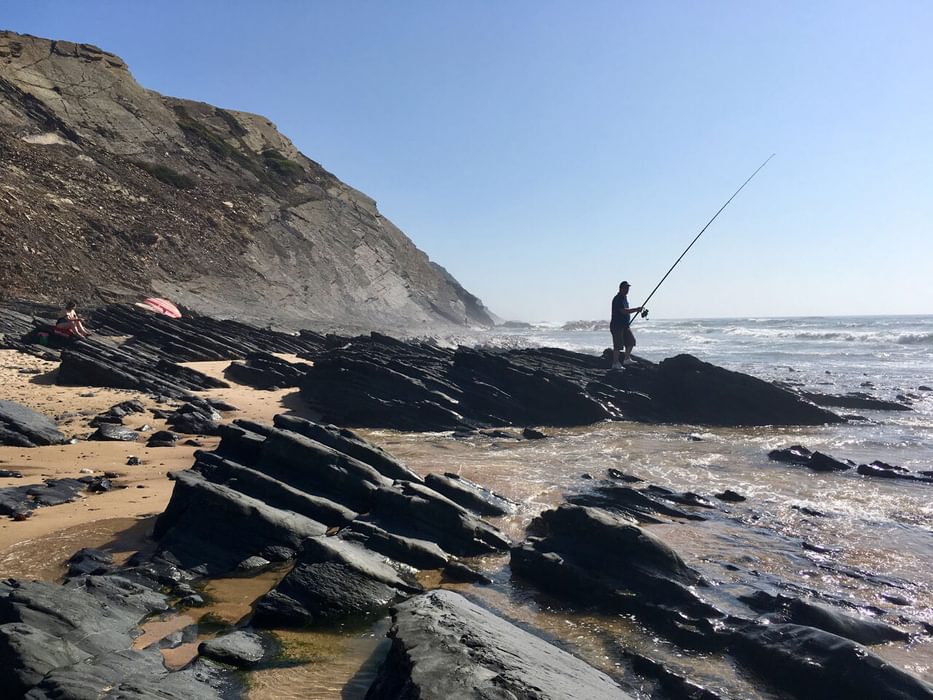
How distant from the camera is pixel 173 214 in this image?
43781mm

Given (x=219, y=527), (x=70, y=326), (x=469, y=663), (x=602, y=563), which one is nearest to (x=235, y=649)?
(x=469, y=663)

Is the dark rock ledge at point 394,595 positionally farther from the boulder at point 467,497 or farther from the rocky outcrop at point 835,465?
the rocky outcrop at point 835,465

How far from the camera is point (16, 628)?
4.34 meters

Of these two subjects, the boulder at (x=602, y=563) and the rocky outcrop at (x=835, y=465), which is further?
the rocky outcrop at (x=835, y=465)

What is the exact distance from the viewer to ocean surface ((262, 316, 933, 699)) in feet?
18.1

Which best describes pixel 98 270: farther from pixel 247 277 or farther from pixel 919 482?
pixel 919 482

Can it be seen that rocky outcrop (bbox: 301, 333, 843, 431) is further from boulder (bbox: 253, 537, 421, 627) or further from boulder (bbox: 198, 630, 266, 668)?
boulder (bbox: 198, 630, 266, 668)

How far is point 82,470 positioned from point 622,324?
15.6 m

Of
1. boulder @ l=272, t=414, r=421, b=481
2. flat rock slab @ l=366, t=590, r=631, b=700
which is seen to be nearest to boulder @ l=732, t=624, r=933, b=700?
flat rock slab @ l=366, t=590, r=631, b=700

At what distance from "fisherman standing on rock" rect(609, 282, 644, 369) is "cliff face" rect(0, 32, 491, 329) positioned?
22475mm

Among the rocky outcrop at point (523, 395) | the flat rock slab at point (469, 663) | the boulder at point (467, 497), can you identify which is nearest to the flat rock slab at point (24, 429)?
the boulder at point (467, 497)

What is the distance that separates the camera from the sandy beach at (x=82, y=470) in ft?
23.0

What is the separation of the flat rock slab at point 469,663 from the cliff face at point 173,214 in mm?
31441

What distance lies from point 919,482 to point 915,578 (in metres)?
5.47
